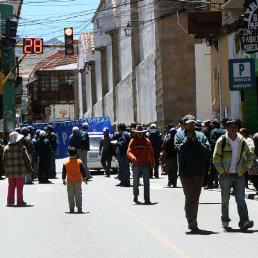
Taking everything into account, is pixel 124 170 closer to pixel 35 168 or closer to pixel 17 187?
pixel 35 168

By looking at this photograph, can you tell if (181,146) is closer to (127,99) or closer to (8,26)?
(8,26)

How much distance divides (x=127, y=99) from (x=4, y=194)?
40002 millimetres

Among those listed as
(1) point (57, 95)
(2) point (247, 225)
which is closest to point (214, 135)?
(2) point (247, 225)

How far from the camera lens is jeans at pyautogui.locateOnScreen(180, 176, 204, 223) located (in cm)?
1266

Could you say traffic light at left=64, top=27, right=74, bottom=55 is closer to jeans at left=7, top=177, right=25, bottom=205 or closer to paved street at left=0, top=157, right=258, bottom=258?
paved street at left=0, top=157, right=258, bottom=258

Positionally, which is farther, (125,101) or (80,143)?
(125,101)

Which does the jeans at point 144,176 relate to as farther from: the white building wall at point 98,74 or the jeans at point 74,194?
the white building wall at point 98,74

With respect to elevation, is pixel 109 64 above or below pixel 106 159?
above

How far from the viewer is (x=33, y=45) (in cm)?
3438

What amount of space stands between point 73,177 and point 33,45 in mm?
18709

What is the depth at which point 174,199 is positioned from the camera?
1922 cm

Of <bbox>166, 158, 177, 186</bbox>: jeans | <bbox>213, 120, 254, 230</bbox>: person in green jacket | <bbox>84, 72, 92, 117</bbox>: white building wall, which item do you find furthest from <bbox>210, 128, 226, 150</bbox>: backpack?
<bbox>84, 72, 92, 117</bbox>: white building wall

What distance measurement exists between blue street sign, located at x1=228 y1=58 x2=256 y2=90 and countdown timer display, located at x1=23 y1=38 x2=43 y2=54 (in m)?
12.6

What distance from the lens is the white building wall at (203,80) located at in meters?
42.0
